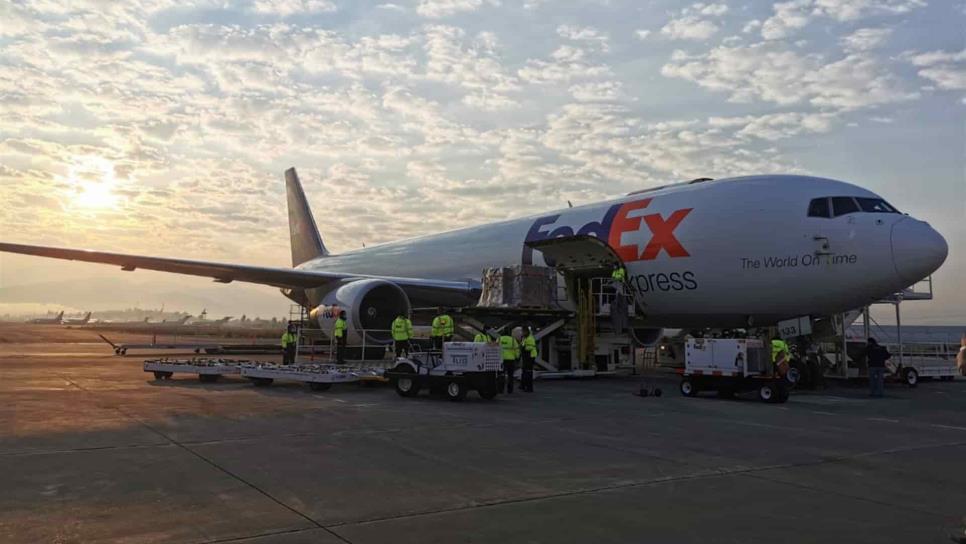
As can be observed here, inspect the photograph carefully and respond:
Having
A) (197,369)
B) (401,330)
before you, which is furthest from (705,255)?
(197,369)

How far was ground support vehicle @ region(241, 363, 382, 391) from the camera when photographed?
12.3m

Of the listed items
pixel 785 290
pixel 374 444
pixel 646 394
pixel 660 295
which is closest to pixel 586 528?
pixel 374 444

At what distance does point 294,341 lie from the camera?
18500mm

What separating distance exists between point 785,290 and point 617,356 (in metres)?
5.63

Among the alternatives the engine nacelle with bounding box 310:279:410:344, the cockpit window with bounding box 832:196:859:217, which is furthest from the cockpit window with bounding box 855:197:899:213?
the engine nacelle with bounding box 310:279:410:344

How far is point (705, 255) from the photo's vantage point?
14336mm

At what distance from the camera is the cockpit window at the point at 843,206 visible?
13148mm

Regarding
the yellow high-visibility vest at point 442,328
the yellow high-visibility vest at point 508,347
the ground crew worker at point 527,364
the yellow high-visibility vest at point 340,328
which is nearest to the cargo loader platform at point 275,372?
the yellow high-visibility vest at point 442,328

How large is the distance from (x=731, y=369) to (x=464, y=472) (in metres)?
7.88

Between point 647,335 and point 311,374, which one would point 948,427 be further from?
point 647,335

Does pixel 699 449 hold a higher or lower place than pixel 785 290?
lower

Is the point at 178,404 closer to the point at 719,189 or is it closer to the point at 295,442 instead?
the point at 295,442

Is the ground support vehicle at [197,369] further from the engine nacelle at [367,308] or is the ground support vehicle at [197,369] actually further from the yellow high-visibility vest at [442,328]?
the yellow high-visibility vest at [442,328]

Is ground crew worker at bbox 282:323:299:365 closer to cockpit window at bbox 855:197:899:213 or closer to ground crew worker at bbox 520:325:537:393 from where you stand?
ground crew worker at bbox 520:325:537:393
